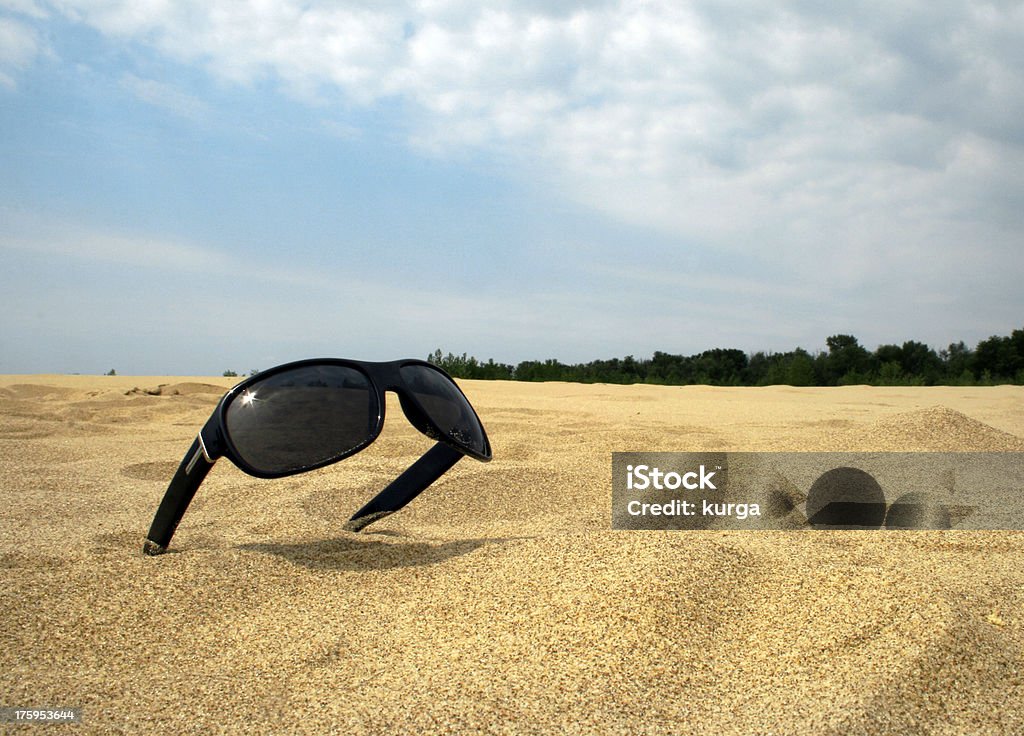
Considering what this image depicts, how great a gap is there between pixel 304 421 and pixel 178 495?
389mm

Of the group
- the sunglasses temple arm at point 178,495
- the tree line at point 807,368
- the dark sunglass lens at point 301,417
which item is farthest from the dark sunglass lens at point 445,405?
the tree line at point 807,368

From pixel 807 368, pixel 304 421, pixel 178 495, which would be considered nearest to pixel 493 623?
pixel 304 421

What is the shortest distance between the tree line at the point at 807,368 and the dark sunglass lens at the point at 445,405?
433 inches

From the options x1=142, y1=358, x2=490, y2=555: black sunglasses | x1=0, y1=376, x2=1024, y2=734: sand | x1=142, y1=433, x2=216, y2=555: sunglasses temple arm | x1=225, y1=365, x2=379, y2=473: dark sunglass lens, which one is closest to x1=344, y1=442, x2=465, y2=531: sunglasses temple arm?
x1=0, y1=376, x2=1024, y2=734: sand

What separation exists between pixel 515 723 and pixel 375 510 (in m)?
1.25

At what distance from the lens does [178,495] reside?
2053 millimetres

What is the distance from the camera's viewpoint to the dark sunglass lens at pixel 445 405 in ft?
7.36

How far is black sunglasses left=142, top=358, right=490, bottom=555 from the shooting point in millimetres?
1986

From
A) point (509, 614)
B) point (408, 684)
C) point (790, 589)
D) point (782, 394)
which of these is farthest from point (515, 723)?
point (782, 394)

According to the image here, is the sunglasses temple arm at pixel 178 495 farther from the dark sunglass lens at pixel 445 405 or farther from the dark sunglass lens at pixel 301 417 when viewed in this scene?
the dark sunglass lens at pixel 445 405

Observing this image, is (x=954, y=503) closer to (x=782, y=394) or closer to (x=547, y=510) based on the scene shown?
(x=547, y=510)

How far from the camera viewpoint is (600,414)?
22.3 feet

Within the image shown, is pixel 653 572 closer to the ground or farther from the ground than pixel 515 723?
farther from the ground

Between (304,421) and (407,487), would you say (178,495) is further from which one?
(407,487)
